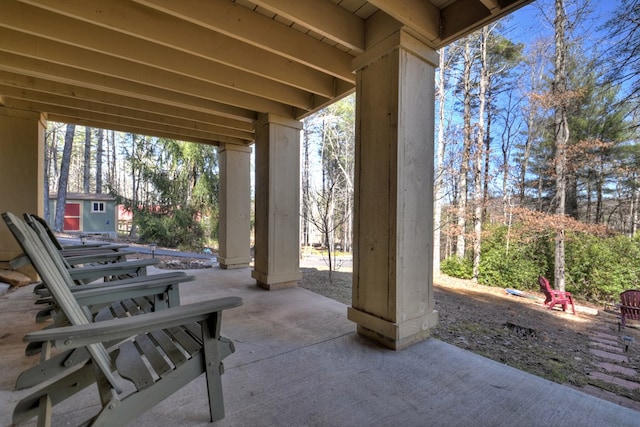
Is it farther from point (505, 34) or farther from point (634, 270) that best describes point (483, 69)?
point (634, 270)

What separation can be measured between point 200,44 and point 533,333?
5903 millimetres

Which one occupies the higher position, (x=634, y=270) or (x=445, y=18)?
(x=445, y=18)

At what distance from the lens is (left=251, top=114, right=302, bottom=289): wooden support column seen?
3.72 m

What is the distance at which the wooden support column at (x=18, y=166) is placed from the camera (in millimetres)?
3639

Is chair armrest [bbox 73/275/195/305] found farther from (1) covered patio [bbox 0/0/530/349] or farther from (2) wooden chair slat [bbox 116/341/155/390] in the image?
(1) covered patio [bbox 0/0/530/349]

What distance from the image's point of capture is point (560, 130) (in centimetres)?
780

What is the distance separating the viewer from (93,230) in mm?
14484

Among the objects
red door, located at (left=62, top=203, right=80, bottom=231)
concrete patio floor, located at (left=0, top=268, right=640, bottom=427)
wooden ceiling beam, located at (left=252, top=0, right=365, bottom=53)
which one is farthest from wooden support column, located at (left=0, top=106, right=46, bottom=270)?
red door, located at (left=62, top=203, right=80, bottom=231)

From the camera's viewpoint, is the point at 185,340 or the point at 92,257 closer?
the point at 185,340

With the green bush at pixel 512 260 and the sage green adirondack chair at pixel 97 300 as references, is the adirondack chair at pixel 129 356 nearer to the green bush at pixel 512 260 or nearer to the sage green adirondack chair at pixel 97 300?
the sage green adirondack chair at pixel 97 300

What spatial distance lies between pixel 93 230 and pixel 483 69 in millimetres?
18768

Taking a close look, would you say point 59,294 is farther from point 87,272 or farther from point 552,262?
point 552,262

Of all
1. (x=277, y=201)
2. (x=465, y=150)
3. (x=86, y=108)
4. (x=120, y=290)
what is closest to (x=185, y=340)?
(x=120, y=290)

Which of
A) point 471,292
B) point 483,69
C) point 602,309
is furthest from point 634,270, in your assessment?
point 483,69
